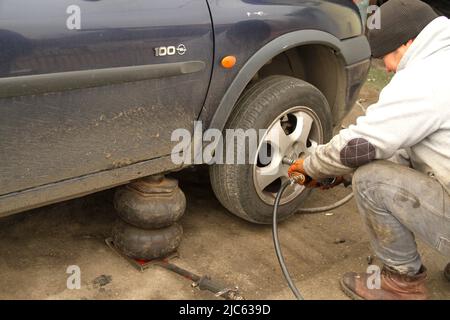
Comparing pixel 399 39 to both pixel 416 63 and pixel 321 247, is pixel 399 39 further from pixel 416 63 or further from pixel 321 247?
pixel 321 247

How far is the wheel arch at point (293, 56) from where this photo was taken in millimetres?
2570

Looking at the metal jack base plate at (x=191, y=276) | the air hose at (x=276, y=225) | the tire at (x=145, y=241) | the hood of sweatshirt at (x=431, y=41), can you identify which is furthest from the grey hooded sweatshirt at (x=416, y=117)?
the tire at (x=145, y=241)

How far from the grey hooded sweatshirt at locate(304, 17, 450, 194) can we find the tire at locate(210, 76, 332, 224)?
528 millimetres

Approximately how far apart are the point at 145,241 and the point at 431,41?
1531 millimetres

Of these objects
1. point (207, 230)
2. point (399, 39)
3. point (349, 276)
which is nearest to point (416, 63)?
point (399, 39)

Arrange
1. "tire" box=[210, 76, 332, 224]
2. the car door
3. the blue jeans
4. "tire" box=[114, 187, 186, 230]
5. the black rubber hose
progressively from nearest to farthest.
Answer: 1. the car door
2. the blue jeans
3. the black rubber hose
4. "tire" box=[114, 187, 186, 230]
5. "tire" box=[210, 76, 332, 224]

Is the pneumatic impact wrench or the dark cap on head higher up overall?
the dark cap on head

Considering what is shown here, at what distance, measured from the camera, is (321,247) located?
9.78 feet

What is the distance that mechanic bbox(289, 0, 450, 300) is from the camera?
2086mm

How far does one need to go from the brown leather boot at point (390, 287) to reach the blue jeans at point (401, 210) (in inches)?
2.0

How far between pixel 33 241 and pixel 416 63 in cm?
199

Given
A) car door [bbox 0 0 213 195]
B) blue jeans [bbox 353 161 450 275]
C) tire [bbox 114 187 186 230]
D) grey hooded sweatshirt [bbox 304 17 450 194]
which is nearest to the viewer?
car door [bbox 0 0 213 195]

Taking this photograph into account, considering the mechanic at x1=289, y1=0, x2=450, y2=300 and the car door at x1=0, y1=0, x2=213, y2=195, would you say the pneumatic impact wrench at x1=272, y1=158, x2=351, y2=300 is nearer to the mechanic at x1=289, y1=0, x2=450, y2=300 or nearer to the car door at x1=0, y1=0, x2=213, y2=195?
the mechanic at x1=289, y1=0, x2=450, y2=300

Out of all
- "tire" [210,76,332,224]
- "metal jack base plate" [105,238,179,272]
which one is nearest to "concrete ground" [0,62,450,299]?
"metal jack base plate" [105,238,179,272]
